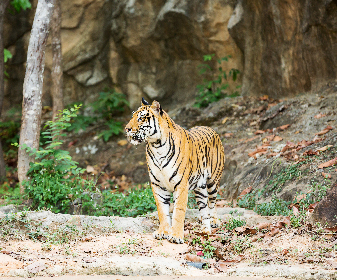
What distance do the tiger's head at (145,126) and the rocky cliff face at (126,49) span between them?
8.93m

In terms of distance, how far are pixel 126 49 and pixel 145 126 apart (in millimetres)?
10126

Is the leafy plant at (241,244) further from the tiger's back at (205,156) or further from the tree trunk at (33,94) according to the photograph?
the tree trunk at (33,94)

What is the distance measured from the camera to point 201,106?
13438 mm

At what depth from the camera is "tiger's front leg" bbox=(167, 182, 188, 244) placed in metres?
5.46

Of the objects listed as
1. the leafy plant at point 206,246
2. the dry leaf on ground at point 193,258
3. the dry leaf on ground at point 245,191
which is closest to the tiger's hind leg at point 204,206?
the leafy plant at point 206,246

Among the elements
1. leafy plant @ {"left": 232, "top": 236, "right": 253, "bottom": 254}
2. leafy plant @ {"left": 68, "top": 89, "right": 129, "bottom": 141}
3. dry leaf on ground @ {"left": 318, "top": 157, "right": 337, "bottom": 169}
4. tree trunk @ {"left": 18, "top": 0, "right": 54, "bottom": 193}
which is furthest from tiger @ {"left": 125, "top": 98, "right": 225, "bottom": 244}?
leafy plant @ {"left": 68, "top": 89, "right": 129, "bottom": 141}

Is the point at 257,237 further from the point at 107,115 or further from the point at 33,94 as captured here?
the point at 107,115

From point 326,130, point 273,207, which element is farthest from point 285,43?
point 273,207

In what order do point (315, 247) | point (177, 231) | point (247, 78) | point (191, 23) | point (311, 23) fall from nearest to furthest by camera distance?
point (315, 247), point (177, 231), point (311, 23), point (247, 78), point (191, 23)

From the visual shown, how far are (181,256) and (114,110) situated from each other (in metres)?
10.1

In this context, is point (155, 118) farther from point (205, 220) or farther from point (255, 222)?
point (255, 222)

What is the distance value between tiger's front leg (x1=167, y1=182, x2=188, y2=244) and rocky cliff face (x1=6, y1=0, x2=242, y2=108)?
9.12 meters

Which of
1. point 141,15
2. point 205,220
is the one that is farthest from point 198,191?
point 141,15

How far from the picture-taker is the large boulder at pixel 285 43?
10.2 metres
